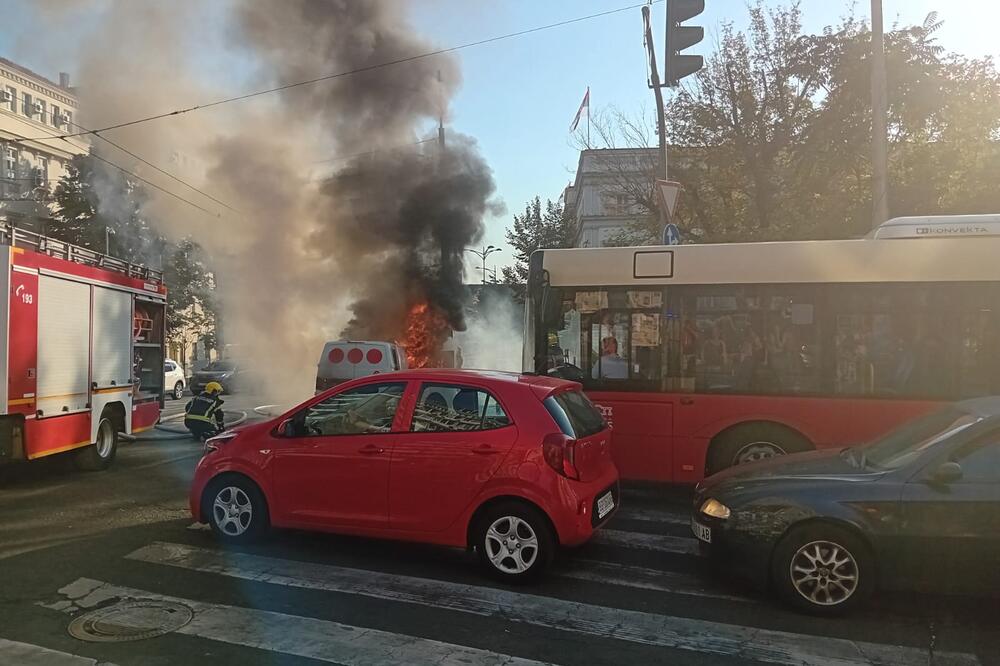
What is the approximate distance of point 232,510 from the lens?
18.7 ft

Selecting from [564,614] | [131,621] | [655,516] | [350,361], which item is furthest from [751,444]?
[350,361]

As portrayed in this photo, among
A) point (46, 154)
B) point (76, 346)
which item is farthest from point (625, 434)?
point (46, 154)

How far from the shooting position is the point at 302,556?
550 centimetres

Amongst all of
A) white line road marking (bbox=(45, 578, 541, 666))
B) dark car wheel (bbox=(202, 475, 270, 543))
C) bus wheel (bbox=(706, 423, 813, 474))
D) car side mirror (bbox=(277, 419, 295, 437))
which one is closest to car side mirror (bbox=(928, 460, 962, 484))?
white line road marking (bbox=(45, 578, 541, 666))

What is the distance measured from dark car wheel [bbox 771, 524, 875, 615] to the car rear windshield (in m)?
1.52

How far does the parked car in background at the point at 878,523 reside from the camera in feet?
13.6

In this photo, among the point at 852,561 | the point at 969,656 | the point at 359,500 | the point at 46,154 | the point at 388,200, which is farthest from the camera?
the point at 46,154

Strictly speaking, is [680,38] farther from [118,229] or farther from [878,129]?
[118,229]

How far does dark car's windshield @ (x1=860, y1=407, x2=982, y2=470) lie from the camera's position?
4.54 metres

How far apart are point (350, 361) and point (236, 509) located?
316 inches

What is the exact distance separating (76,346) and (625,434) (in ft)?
22.0

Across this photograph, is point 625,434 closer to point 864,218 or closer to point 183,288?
point 864,218

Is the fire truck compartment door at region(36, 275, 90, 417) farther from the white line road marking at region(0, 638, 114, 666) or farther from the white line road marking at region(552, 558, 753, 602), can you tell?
the white line road marking at region(552, 558, 753, 602)

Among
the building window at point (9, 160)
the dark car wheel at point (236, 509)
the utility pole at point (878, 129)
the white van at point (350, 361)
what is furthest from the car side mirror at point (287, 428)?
the building window at point (9, 160)
